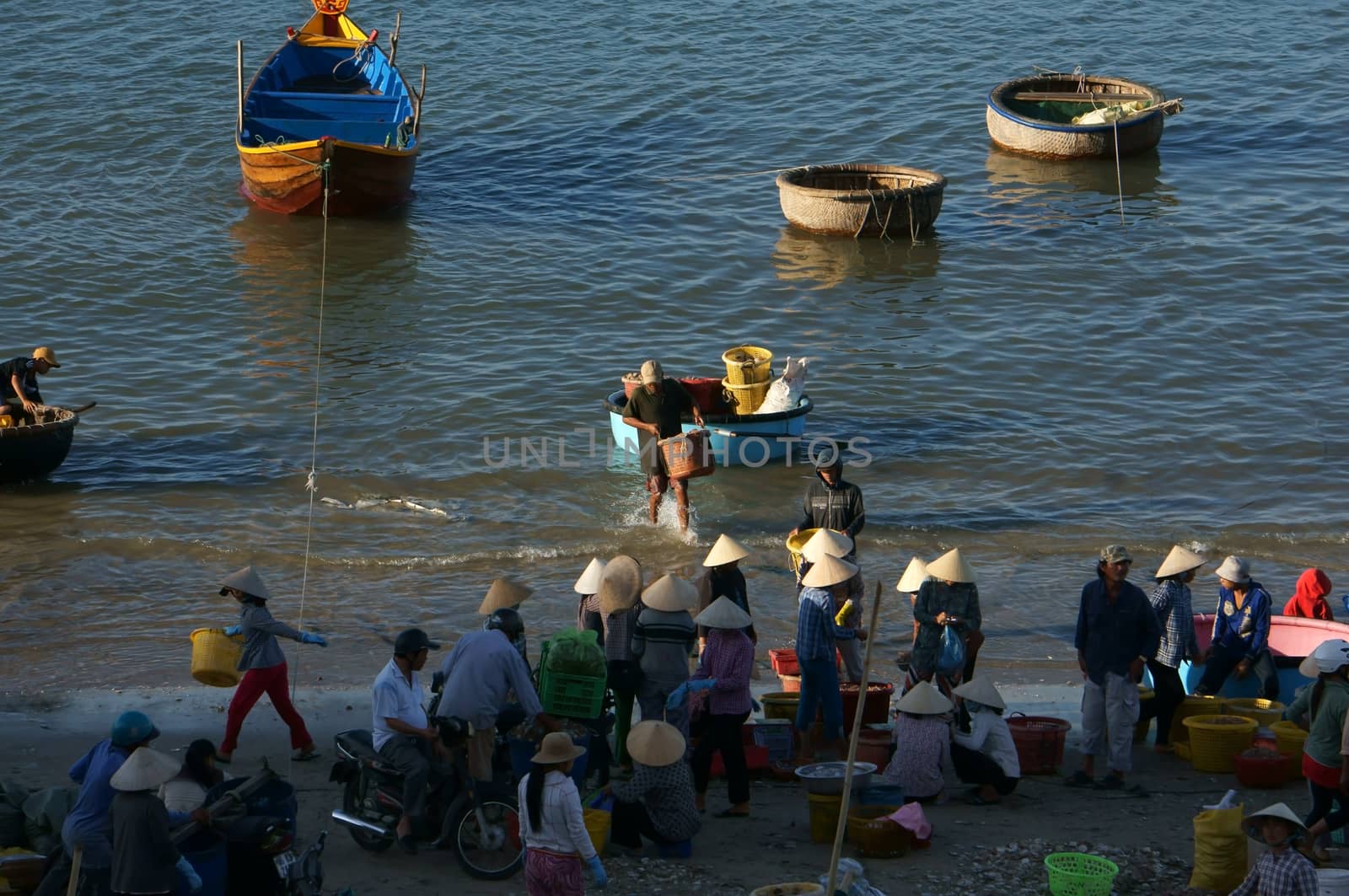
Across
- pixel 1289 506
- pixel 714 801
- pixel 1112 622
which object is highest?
pixel 1112 622

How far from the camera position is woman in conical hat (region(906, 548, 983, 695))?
9.50 m

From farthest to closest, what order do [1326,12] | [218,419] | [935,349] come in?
[1326,12] < [935,349] < [218,419]

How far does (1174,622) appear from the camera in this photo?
9500 millimetres

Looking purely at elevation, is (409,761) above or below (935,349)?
above

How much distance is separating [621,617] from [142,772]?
3263 mm

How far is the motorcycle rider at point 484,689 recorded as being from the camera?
7852 millimetres

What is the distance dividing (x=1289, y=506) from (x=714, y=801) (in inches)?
338

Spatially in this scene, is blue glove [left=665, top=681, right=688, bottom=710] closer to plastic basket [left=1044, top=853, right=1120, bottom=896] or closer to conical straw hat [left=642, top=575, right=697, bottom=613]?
conical straw hat [left=642, top=575, right=697, bottom=613]

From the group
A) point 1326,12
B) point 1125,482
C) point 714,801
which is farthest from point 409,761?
point 1326,12

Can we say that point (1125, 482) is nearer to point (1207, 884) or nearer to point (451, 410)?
point (451, 410)

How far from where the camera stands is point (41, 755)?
9.34 metres

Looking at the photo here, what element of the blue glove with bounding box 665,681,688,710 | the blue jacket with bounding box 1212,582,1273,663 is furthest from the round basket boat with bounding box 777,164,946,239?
the blue glove with bounding box 665,681,688,710

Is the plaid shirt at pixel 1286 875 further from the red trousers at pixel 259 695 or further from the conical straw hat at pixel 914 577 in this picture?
the red trousers at pixel 259 695

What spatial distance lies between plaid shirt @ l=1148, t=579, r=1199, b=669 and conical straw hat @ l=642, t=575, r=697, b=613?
298cm
